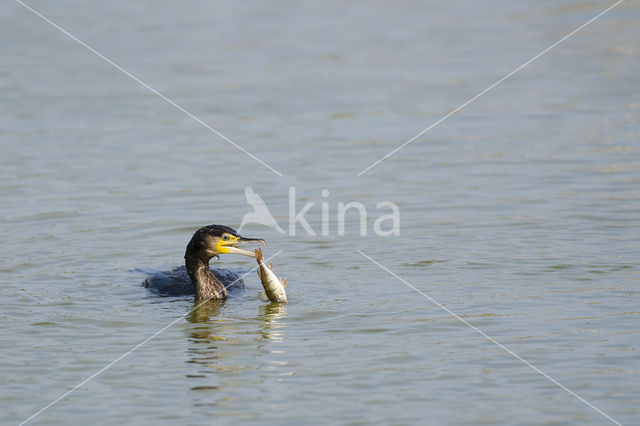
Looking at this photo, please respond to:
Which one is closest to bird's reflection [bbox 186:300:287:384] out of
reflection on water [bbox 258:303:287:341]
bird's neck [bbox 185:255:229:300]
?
reflection on water [bbox 258:303:287:341]

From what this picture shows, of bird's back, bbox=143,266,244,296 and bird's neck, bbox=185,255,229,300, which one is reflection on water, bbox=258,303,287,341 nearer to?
bird's neck, bbox=185,255,229,300

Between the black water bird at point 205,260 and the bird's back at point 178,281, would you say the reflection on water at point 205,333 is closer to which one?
the black water bird at point 205,260

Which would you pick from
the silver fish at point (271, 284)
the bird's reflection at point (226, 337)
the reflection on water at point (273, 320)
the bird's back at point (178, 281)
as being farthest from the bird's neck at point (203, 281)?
the silver fish at point (271, 284)

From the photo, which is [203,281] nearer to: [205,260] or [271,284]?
[205,260]

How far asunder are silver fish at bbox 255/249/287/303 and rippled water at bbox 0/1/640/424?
183mm

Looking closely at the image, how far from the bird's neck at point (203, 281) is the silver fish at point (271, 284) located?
0.79m

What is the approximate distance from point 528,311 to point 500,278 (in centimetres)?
107

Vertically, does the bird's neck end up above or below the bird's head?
below

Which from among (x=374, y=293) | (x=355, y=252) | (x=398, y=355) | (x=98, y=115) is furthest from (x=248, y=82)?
(x=398, y=355)

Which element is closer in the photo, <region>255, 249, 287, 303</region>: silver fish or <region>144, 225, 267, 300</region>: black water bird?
<region>255, 249, 287, 303</region>: silver fish

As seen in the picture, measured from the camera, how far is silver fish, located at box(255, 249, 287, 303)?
32.5ft

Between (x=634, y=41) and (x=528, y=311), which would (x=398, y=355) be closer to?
(x=528, y=311)

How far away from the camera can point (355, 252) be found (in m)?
11.9

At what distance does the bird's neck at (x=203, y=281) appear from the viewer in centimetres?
1057
